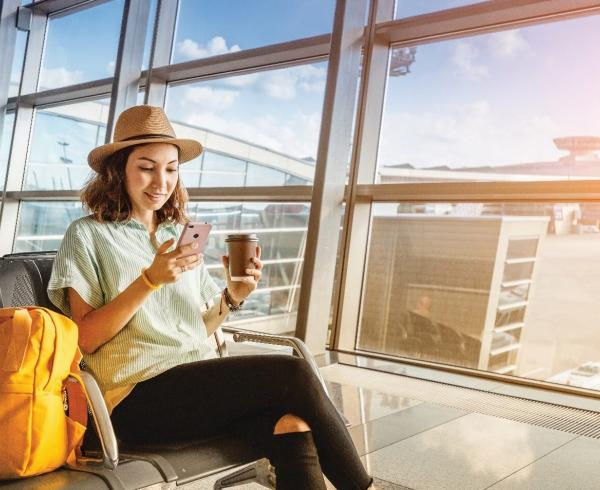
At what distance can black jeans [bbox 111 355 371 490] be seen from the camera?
1.44m

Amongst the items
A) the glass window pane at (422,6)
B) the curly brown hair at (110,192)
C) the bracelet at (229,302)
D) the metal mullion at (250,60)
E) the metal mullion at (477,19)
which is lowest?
the bracelet at (229,302)

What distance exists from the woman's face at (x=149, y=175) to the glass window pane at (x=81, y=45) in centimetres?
517

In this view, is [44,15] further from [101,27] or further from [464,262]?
[464,262]

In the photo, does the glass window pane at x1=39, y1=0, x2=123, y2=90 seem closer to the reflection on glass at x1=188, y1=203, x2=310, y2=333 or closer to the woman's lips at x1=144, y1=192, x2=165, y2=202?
the reflection on glass at x1=188, y1=203, x2=310, y2=333

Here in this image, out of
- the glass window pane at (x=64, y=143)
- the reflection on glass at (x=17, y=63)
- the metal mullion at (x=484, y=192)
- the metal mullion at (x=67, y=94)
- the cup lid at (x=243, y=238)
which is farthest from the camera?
the reflection on glass at (x=17, y=63)

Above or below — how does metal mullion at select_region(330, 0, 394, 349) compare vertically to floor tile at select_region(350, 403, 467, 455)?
above

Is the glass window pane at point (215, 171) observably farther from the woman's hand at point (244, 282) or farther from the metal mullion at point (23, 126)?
the woman's hand at point (244, 282)

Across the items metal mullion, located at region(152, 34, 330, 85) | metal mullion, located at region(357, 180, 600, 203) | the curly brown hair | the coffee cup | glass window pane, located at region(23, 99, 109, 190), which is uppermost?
metal mullion, located at region(152, 34, 330, 85)

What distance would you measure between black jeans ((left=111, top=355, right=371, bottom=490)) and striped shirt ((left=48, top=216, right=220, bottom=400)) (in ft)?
0.19

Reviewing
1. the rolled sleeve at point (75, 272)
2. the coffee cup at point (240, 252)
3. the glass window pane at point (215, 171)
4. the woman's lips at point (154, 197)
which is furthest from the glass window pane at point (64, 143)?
the coffee cup at point (240, 252)

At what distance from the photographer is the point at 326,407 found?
143 cm

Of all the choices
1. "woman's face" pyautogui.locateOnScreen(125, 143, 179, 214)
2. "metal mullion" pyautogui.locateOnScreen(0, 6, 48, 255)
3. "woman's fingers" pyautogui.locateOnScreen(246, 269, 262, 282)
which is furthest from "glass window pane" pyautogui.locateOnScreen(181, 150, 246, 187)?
"woman's fingers" pyautogui.locateOnScreen(246, 269, 262, 282)

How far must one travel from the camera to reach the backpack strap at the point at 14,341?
47.6 inches

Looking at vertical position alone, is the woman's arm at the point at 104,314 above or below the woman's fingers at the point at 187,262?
below
